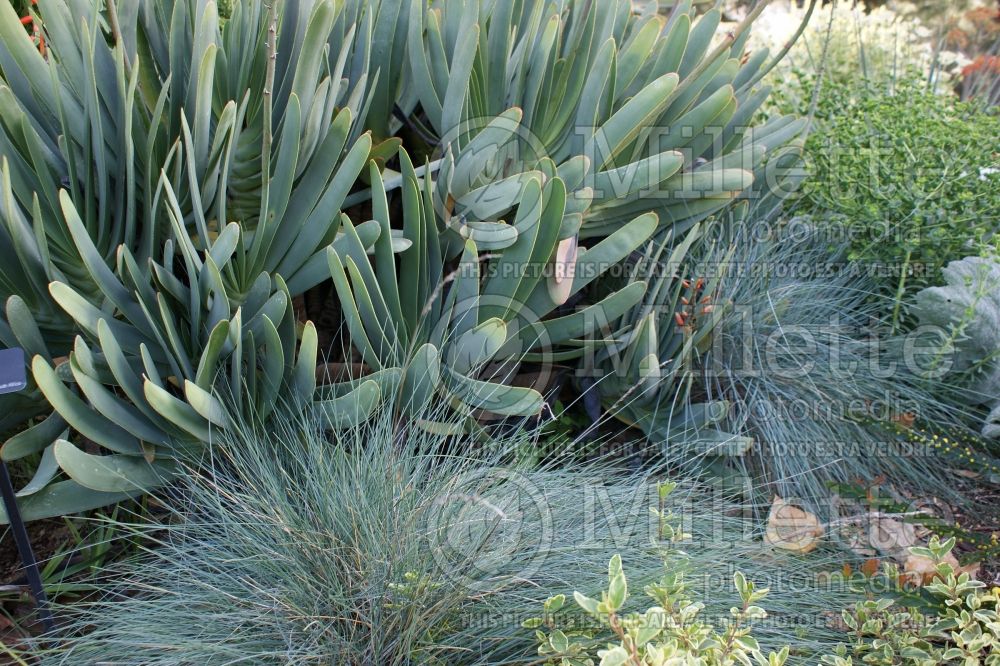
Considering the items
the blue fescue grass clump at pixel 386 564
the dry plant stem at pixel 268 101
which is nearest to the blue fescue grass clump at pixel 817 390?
the blue fescue grass clump at pixel 386 564

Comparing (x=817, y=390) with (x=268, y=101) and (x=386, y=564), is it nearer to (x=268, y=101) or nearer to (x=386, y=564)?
(x=386, y=564)

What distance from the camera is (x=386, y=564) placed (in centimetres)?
185

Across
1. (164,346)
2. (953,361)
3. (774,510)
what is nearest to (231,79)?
(164,346)

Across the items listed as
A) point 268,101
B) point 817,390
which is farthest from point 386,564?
point 817,390

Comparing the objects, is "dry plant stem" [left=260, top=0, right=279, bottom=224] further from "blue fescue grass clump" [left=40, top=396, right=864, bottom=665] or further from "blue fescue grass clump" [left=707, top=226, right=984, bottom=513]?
"blue fescue grass clump" [left=707, top=226, right=984, bottom=513]

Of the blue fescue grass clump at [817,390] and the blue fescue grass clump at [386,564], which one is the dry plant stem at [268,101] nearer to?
the blue fescue grass clump at [386,564]

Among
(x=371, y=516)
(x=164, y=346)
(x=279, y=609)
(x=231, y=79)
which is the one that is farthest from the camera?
(x=231, y=79)

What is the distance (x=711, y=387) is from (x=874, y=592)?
865 mm

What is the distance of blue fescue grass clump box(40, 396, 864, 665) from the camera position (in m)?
Result: 1.82

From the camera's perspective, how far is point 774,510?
8.05 ft

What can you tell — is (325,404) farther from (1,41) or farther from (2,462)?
(1,41)

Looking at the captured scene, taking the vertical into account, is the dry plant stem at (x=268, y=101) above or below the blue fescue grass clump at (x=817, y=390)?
above

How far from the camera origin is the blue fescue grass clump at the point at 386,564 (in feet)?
5.98

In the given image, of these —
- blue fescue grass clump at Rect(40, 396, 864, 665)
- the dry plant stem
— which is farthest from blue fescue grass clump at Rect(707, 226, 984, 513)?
the dry plant stem
